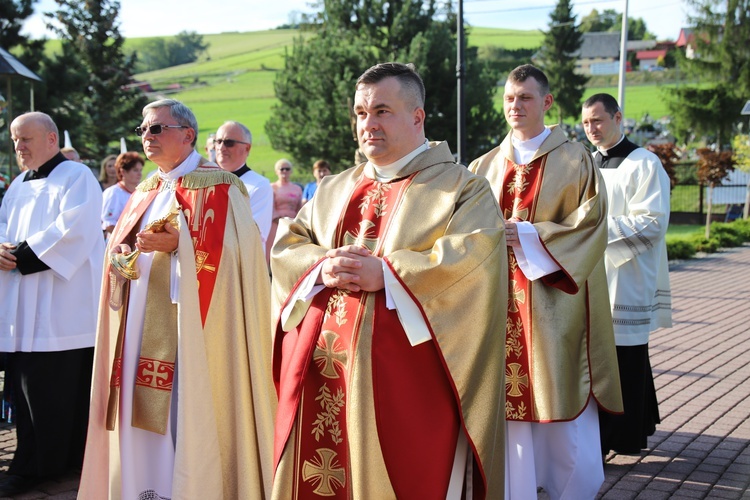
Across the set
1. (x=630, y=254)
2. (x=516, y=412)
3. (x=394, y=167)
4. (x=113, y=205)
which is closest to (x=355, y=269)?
(x=394, y=167)

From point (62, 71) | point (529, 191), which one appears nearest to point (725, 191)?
point (62, 71)

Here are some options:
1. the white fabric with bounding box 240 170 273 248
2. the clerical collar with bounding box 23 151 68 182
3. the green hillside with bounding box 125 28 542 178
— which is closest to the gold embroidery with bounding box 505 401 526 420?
the white fabric with bounding box 240 170 273 248

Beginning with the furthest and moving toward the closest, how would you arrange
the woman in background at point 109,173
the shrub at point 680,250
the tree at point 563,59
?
the tree at point 563,59 < the shrub at point 680,250 < the woman in background at point 109,173

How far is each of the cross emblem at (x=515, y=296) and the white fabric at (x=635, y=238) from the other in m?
1.23

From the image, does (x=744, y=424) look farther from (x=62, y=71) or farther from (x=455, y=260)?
(x=62, y=71)

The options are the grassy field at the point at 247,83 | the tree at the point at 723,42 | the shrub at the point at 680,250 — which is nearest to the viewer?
the shrub at the point at 680,250

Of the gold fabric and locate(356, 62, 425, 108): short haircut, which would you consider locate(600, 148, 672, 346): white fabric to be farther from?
the gold fabric

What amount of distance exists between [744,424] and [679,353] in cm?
261

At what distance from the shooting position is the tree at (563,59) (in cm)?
5478

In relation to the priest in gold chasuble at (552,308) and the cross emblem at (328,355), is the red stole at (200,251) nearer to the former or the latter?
the cross emblem at (328,355)

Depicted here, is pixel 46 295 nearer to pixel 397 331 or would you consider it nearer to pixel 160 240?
pixel 160 240

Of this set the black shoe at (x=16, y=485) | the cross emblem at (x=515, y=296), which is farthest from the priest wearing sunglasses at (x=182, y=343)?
the cross emblem at (x=515, y=296)

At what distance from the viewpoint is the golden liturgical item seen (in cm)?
444

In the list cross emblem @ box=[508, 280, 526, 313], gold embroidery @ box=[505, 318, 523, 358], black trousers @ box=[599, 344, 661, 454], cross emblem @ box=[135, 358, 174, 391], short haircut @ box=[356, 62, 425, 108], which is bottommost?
black trousers @ box=[599, 344, 661, 454]
